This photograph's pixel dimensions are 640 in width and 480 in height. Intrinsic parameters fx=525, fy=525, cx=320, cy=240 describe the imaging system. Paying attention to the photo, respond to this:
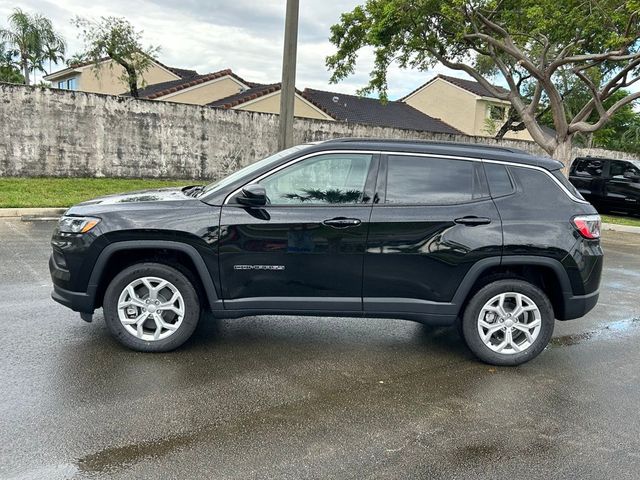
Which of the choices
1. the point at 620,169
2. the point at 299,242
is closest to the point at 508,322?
the point at 299,242

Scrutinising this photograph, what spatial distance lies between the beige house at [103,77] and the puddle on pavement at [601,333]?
29.2m

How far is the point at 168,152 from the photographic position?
1655 cm

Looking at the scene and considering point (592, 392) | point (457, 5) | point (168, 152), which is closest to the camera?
point (592, 392)

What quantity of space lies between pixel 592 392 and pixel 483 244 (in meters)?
1.40

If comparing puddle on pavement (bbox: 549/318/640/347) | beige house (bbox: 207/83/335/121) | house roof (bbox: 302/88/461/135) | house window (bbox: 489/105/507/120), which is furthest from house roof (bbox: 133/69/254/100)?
puddle on pavement (bbox: 549/318/640/347)

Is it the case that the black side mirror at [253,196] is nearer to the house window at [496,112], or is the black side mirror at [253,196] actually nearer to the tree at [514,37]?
the tree at [514,37]

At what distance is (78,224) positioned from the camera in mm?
4242

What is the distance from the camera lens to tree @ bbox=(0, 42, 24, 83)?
32.7 meters

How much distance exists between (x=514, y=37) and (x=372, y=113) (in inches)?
587

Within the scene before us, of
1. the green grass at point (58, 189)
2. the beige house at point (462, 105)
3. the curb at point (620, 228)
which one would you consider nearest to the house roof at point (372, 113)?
the beige house at point (462, 105)

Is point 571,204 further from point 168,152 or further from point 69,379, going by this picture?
point 168,152

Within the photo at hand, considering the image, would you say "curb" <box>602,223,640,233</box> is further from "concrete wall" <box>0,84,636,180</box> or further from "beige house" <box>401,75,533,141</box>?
"beige house" <box>401,75,533,141</box>

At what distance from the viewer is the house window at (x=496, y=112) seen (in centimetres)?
3671

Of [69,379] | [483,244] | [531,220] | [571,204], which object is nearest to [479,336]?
[483,244]
